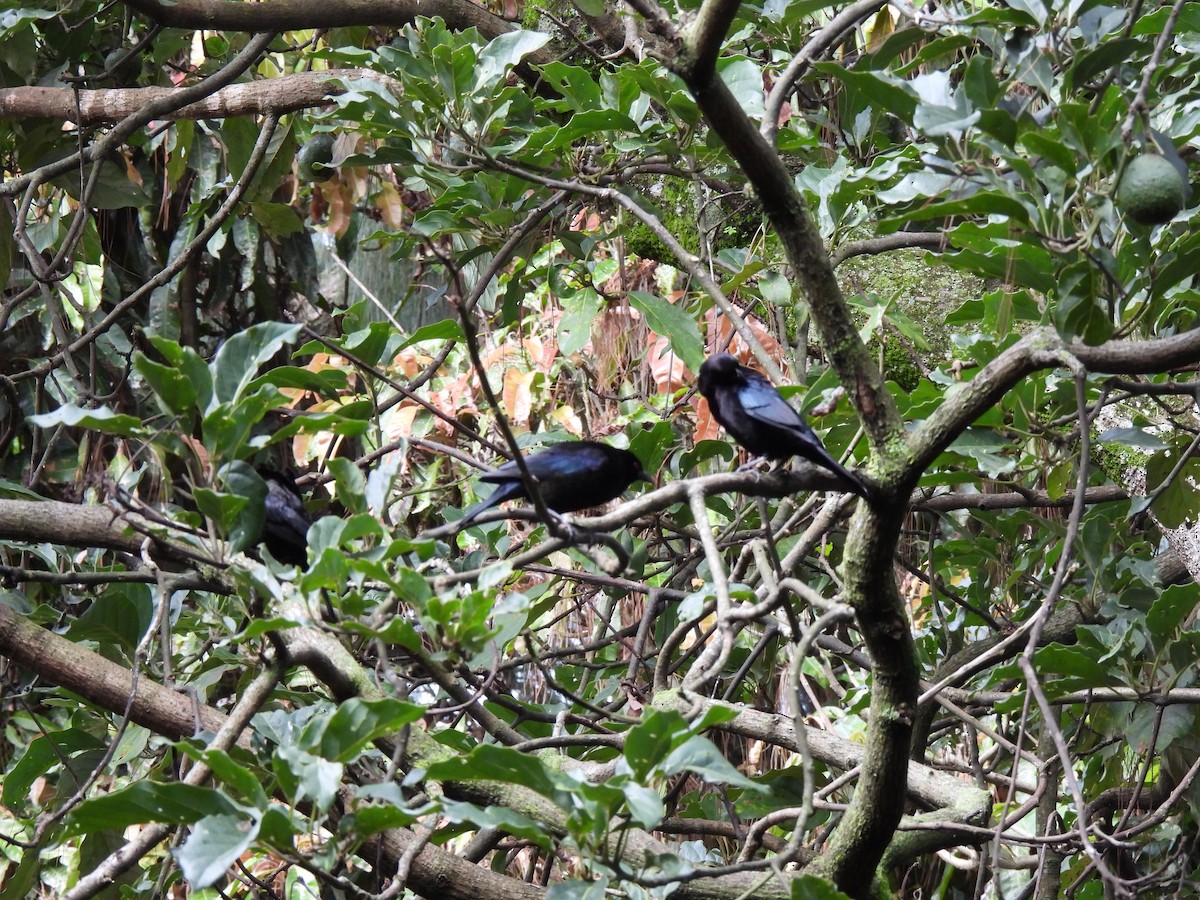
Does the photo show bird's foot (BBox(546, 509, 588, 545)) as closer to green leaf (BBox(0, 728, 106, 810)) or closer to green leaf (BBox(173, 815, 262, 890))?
green leaf (BBox(173, 815, 262, 890))

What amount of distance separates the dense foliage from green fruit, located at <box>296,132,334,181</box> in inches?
0.8

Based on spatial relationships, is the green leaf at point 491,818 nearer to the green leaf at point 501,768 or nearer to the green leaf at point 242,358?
the green leaf at point 501,768

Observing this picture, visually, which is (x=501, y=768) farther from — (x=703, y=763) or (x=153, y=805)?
(x=153, y=805)

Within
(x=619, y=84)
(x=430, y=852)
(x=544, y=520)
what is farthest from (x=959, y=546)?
Result: (x=544, y=520)

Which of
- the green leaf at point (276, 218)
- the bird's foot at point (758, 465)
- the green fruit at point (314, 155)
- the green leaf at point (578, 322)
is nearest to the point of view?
the bird's foot at point (758, 465)

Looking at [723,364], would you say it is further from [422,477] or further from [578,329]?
[422,477]

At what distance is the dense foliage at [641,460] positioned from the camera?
1.88 meters

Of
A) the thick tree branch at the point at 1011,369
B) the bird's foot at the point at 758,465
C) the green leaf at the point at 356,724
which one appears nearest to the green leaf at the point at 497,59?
the bird's foot at the point at 758,465

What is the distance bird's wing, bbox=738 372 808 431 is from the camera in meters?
2.83

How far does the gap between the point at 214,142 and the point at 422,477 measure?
1951mm

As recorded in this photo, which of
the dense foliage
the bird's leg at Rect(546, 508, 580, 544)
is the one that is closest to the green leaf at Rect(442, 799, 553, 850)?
the dense foliage

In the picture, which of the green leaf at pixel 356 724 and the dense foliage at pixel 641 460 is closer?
the green leaf at pixel 356 724

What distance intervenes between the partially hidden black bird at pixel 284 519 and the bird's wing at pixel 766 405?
154 cm

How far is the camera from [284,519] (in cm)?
392
